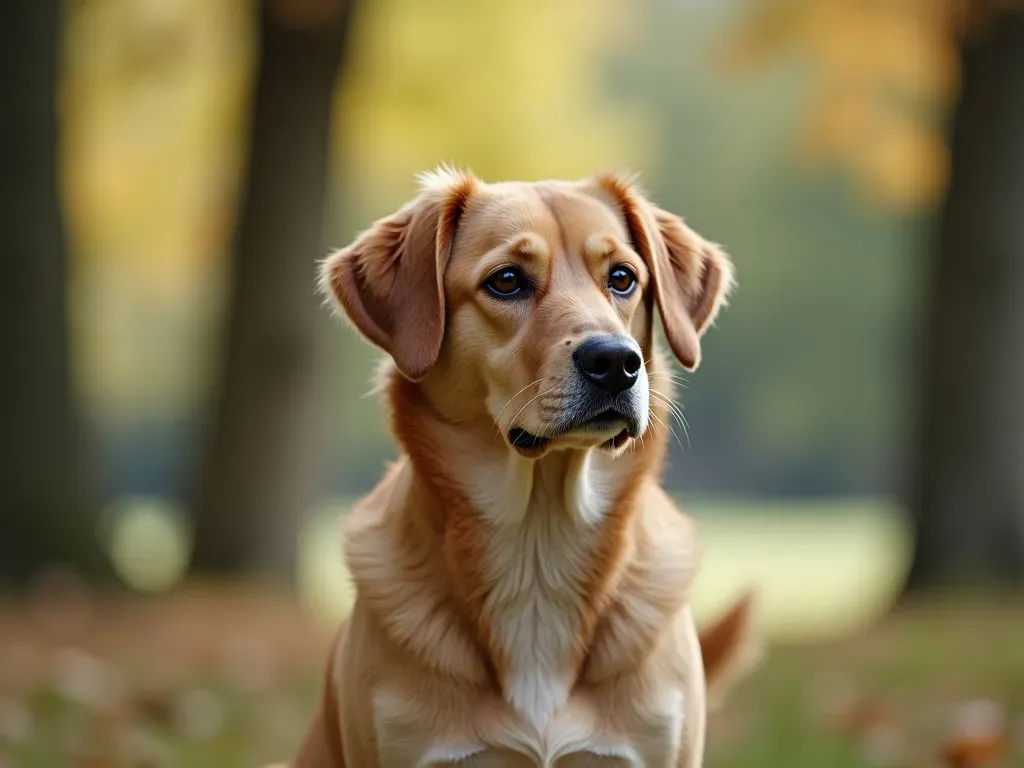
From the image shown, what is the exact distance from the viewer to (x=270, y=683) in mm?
7457

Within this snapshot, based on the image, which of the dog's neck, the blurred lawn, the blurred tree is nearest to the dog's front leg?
the dog's neck

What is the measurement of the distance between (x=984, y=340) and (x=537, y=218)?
263 inches

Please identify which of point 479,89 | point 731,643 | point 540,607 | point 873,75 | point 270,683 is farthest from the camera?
point 479,89

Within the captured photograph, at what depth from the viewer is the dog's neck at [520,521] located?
13.1ft

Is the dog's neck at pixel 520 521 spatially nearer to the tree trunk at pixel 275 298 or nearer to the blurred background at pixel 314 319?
the blurred background at pixel 314 319

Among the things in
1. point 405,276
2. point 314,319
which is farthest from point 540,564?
point 314,319

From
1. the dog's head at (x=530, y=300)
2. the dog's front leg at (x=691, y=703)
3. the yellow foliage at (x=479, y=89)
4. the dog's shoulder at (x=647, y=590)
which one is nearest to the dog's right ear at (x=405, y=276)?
the dog's head at (x=530, y=300)

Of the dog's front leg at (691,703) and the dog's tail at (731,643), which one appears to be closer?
the dog's front leg at (691,703)

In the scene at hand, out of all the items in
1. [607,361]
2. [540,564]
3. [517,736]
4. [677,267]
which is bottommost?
[517,736]

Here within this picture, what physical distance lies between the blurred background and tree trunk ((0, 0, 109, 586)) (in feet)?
0.07

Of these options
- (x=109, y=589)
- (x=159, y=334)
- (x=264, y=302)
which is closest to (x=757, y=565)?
(x=264, y=302)

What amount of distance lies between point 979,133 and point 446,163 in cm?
651

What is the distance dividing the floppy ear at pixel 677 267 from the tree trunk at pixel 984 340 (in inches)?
235

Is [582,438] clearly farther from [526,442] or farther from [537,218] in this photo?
[537,218]
